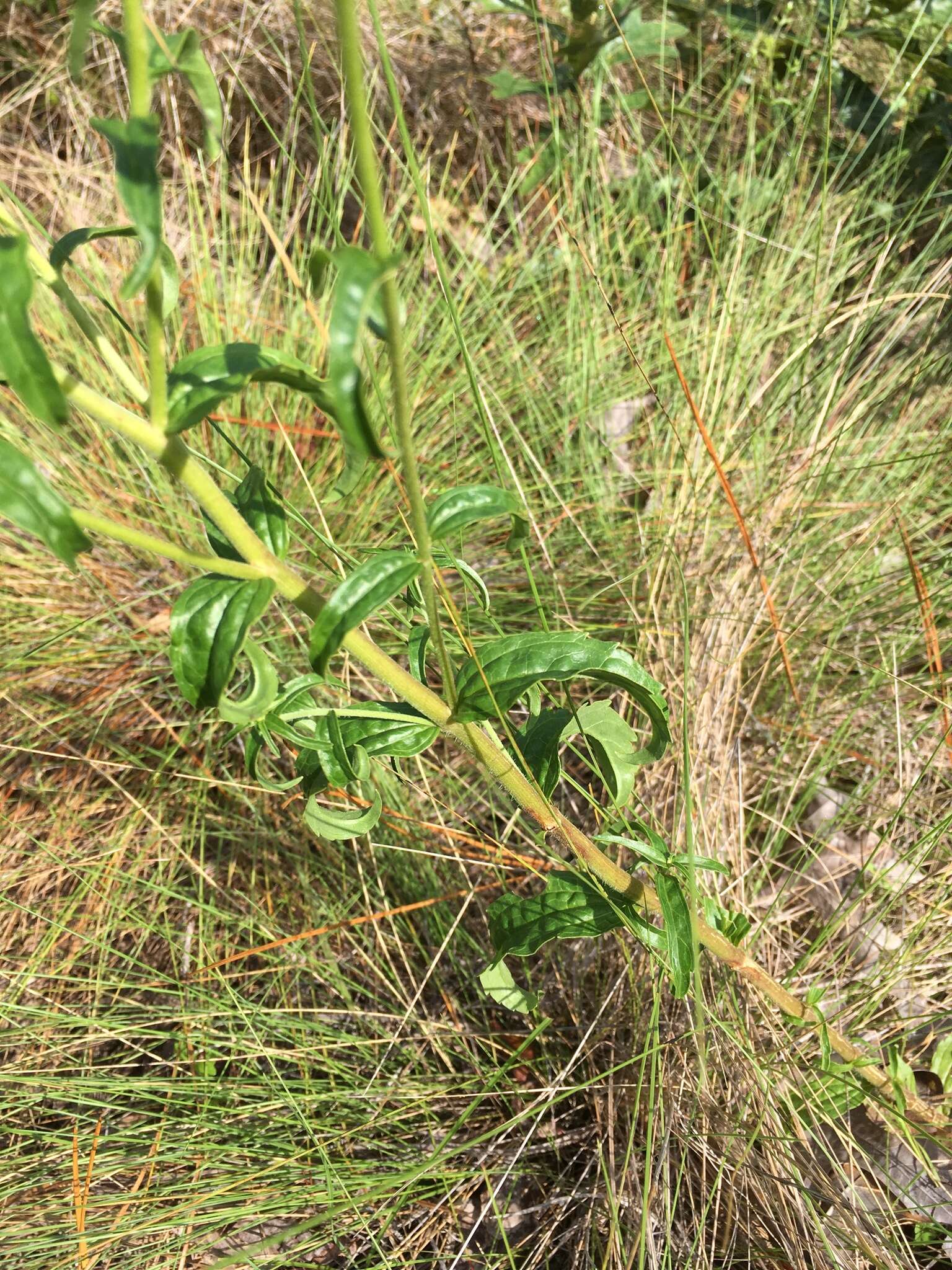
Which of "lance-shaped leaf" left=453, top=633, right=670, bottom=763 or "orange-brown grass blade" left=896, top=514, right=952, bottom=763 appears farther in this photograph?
"orange-brown grass blade" left=896, top=514, right=952, bottom=763

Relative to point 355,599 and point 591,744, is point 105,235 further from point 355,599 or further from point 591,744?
point 591,744

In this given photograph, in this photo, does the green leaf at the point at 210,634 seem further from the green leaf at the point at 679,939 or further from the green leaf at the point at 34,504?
the green leaf at the point at 679,939

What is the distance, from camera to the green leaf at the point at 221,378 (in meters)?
0.54

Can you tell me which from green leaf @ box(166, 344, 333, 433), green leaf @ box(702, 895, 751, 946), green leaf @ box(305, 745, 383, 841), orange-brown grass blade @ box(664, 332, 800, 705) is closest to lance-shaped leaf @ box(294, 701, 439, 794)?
green leaf @ box(305, 745, 383, 841)

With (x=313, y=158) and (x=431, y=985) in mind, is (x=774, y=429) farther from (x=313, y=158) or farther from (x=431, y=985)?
(x=313, y=158)

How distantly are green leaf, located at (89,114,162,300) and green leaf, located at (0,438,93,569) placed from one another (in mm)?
101

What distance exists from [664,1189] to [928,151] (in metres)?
1.83

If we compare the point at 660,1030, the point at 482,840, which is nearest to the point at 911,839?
the point at 660,1030

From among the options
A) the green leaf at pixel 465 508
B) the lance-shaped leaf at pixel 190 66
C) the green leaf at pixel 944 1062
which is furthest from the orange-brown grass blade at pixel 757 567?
the lance-shaped leaf at pixel 190 66

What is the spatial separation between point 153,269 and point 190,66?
0.11m

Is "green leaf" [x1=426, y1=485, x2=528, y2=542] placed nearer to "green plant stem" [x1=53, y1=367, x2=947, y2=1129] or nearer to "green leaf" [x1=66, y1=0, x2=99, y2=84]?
"green plant stem" [x1=53, y1=367, x2=947, y2=1129]

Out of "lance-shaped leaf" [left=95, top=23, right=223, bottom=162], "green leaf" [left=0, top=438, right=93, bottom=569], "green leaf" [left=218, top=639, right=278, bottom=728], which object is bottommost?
"green leaf" [left=218, top=639, right=278, bottom=728]

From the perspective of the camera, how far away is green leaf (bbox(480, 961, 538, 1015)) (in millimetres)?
913

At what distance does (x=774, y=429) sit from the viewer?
1.64 m
